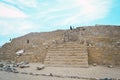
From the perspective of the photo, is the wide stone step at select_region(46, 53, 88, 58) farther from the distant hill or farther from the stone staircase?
the distant hill

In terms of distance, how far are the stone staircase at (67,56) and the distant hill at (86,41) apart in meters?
0.81

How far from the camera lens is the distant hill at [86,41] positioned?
18.0 meters

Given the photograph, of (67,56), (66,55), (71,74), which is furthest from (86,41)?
(71,74)

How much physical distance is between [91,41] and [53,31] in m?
9.05

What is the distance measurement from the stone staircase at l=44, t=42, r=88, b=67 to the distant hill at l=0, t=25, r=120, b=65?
81cm

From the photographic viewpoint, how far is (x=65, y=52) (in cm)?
1891

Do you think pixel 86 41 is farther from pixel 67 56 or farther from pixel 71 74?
pixel 71 74

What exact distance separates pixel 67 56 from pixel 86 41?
3895mm

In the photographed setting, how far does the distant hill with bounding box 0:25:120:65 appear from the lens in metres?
18.0

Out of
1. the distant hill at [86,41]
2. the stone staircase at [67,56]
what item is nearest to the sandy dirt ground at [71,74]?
the stone staircase at [67,56]

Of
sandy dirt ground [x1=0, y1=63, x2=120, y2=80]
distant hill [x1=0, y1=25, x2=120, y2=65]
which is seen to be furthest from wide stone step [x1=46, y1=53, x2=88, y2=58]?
sandy dirt ground [x1=0, y1=63, x2=120, y2=80]

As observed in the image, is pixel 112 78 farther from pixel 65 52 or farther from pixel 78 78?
pixel 65 52

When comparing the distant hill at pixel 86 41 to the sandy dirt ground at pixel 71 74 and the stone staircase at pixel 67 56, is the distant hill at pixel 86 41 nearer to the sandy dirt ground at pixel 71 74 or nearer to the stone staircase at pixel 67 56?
the stone staircase at pixel 67 56

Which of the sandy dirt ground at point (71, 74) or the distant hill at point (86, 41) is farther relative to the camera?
the distant hill at point (86, 41)
